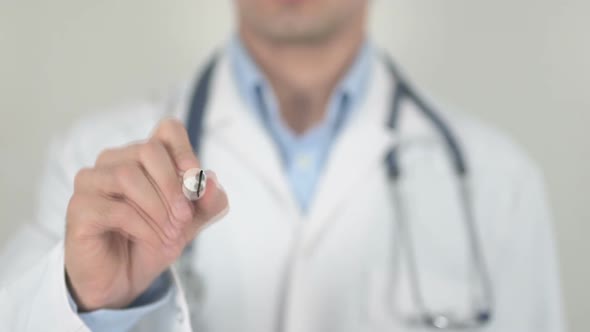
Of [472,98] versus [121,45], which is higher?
[121,45]

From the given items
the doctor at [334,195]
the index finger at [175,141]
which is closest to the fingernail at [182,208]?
the index finger at [175,141]

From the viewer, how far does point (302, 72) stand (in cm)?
89

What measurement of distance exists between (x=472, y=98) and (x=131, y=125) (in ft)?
2.10

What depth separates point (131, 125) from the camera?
0.86 meters

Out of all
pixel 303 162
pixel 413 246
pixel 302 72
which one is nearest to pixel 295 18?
pixel 302 72

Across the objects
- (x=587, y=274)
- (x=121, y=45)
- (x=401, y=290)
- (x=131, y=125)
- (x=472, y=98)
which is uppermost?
(x=121, y=45)

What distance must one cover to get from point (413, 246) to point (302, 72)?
0.91ft

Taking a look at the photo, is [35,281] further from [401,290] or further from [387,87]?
[387,87]

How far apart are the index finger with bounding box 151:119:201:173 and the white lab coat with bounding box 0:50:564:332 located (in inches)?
11.5

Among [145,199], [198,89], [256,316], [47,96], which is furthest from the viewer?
[47,96]

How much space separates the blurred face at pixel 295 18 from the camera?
82 centimetres

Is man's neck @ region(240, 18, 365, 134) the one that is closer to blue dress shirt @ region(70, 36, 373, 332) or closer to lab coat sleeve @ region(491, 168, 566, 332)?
blue dress shirt @ region(70, 36, 373, 332)

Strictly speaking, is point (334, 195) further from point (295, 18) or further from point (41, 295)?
point (41, 295)

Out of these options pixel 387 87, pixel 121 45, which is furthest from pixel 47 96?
pixel 387 87
